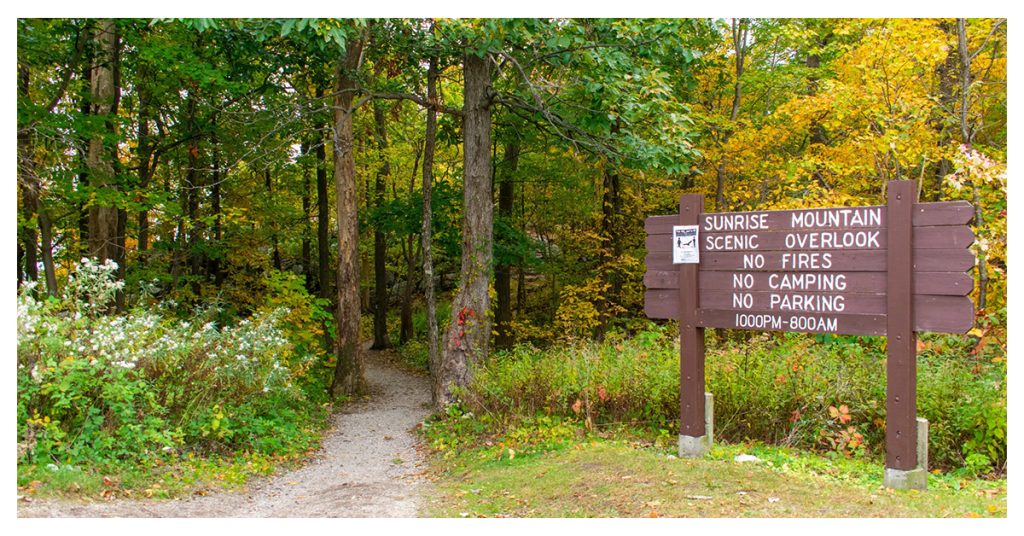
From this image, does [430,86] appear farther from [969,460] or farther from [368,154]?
[969,460]

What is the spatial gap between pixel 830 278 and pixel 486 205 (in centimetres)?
597

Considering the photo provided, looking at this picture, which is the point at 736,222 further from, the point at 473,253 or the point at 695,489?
the point at 473,253

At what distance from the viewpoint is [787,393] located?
24.1 feet

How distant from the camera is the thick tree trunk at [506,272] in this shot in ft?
57.5

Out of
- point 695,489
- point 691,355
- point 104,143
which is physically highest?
point 104,143

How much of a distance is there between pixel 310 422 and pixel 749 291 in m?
7.10

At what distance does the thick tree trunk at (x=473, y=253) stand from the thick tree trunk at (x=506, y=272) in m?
6.23

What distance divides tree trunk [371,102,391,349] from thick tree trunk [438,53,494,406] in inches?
316

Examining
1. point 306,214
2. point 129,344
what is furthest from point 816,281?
point 306,214

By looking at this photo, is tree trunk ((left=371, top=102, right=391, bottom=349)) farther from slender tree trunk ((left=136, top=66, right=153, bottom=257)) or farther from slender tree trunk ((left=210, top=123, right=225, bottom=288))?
slender tree trunk ((left=136, top=66, right=153, bottom=257))

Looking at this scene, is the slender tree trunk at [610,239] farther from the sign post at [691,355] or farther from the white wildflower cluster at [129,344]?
the sign post at [691,355]

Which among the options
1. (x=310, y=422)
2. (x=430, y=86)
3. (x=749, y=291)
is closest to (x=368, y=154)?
(x=430, y=86)

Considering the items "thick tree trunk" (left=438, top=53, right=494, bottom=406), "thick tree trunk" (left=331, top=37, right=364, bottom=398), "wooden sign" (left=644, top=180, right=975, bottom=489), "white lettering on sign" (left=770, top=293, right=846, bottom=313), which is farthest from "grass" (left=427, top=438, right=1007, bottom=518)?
"thick tree trunk" (left=331, top=37, right=364, bottom=398)

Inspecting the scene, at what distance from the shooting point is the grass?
199 inches
